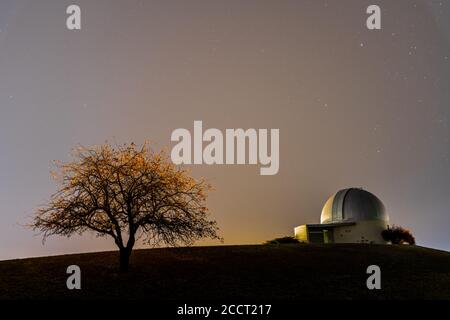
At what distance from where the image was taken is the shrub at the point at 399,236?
185ft

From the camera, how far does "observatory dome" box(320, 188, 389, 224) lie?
58.9 meters

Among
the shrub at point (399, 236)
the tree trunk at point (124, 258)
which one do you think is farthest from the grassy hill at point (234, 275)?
the shrub at point (399, 236)

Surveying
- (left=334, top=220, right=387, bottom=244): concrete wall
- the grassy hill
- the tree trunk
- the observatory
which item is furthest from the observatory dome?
the tree trunk

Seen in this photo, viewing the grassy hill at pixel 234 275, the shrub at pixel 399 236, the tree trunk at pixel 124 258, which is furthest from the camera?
the shrub at pixel 399 236

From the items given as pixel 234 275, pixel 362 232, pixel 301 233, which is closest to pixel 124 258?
pixel 234 275

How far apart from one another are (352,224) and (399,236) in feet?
17.5

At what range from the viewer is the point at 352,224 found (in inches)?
2283

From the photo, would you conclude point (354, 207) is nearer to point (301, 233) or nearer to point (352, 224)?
point (352, 224)

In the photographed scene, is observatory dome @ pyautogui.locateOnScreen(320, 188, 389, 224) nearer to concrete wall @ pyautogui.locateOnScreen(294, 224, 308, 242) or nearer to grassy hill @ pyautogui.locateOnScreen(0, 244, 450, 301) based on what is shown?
concrete wall @ pyautogui.locateOnScreen(294, 224, 308, 242)

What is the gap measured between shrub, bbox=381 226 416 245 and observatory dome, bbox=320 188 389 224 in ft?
8.57

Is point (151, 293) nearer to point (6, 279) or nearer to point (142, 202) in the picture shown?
point (142, 202)

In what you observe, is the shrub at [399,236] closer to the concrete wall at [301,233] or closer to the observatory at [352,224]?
the observatory at [352,224]

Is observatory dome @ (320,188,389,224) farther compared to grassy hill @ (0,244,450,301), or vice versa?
observatory dome @ (320,188,389,224)
